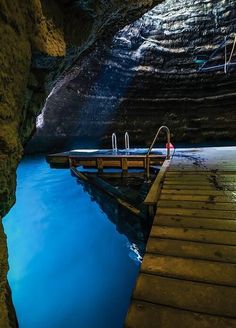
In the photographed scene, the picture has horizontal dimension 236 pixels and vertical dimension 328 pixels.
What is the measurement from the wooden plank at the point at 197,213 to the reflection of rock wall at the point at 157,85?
49.0 feet

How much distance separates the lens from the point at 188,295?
1.41 meters

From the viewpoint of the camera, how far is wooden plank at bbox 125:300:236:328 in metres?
1.23

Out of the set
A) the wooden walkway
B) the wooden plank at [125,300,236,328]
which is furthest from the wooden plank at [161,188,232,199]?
the wooden plank at [125,300,236,328]

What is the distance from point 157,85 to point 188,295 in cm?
1843

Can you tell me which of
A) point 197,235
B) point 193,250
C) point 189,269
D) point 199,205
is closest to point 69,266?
point 199,205

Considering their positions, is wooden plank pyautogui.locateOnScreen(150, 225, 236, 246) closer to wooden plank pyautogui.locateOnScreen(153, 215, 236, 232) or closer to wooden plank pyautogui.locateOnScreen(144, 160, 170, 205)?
wooden plank pyautogui.locateOnScreen(153, 215, 236, 232)

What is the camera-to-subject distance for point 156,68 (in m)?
17.9

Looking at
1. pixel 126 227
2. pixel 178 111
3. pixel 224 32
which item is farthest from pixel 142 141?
pixel 126 227

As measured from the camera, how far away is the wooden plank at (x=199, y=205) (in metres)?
2.74

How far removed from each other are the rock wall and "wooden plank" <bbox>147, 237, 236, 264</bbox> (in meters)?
1.30

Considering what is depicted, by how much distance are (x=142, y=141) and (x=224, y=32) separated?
32.5 feet

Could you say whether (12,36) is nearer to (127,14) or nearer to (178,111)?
(127,14)

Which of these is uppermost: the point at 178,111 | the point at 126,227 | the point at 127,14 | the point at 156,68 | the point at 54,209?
the point at 156,68

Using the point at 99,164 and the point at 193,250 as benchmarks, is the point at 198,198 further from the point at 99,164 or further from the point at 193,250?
the point at 99,164
